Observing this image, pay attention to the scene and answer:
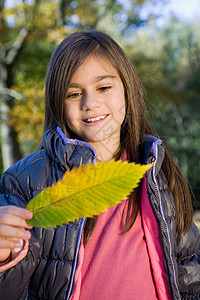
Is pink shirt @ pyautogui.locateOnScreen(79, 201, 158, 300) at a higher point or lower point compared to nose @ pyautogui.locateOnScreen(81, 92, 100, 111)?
lower

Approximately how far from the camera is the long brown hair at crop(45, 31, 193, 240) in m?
1.62

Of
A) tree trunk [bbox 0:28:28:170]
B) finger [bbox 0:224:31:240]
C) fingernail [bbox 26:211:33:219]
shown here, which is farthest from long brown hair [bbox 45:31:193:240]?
tree trunk [bbox 0:28:28:170]

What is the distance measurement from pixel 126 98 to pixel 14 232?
1315 mm

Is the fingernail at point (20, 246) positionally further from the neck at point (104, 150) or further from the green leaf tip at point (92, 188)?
the neck at point (104, 150)

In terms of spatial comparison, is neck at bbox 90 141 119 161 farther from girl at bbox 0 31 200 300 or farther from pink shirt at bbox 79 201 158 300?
pink shirt at bbox 79 201 158 300

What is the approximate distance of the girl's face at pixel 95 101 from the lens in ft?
5.16

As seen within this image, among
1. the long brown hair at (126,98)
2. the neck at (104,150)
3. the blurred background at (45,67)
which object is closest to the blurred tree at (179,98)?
the blurred background at (45,67)

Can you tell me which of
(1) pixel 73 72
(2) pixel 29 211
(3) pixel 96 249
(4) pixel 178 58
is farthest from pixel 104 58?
(4) pixel 178 58

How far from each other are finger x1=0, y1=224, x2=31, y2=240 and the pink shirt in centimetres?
87

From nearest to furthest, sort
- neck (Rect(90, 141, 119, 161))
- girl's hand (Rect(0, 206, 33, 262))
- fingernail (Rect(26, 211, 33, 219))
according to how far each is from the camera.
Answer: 1. fingernail (Rect(26, 211, 33, 219))
2. girl's hand (Rect(0, 206, 33, 262))
3. neck (Rect(90, 141, 119, 161))

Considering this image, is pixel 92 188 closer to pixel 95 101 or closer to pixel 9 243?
pixel 9 243

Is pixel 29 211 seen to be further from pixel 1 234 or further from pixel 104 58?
pixel 104 58

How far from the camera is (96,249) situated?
153 cm

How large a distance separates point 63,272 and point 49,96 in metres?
0.88
